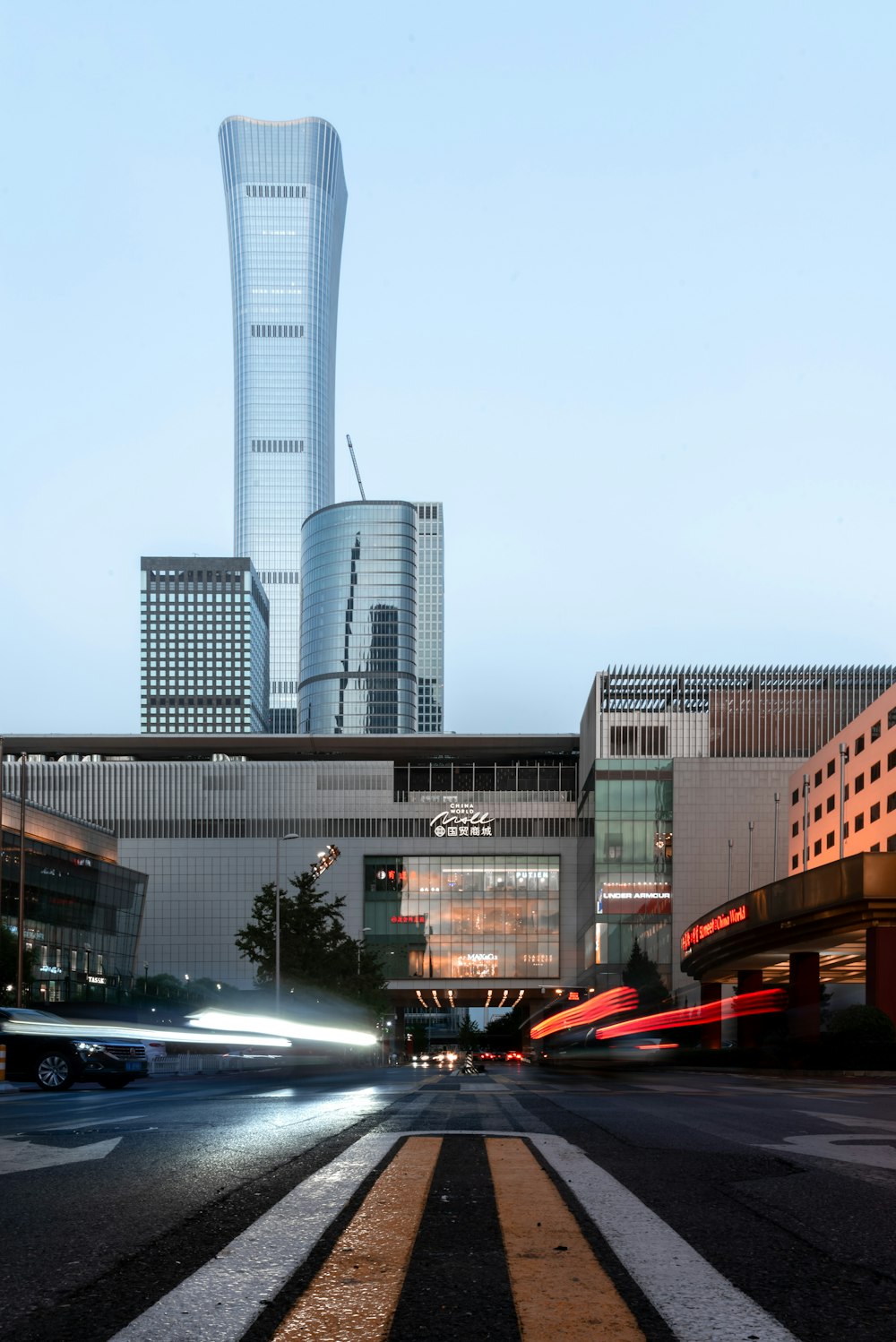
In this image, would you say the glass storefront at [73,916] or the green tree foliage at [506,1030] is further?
the green tree foliage at [506,1030]

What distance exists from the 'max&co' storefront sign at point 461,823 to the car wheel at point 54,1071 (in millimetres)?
93416

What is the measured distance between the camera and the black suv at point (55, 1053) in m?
23.7

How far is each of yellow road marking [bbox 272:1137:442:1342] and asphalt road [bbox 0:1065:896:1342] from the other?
0.6 inches

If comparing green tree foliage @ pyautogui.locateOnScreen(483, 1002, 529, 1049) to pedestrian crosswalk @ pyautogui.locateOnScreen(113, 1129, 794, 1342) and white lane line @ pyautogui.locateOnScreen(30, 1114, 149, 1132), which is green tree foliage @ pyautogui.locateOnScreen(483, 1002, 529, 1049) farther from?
pedestrian crosswalk @ pyautogui.locateOnScreen(113, 1129, 794, 1342)

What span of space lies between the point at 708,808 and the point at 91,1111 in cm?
9038

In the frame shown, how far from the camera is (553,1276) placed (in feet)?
13.3

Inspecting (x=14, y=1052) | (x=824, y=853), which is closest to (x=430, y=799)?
(x=824, y=853)

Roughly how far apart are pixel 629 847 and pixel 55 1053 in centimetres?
8145

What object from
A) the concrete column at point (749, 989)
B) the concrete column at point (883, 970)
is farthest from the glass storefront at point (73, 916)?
the concrete column at point (883, 970)

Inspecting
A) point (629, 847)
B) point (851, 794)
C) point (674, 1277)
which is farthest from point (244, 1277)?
point (629, 847)

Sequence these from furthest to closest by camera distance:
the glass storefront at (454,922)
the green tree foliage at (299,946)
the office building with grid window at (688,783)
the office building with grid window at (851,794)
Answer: the glass storefront at (454,922) → the office building with grid window at (688,783) → the office building with grid window at (851,794) → the green tree foliage at (299,946)

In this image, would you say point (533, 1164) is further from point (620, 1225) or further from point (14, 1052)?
point (14, 1052)

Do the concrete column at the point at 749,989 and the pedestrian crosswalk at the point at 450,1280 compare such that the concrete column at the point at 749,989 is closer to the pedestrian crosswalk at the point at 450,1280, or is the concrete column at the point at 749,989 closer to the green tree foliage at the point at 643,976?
the green tree foliage at the point at 643,976

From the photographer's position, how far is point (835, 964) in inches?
2611
